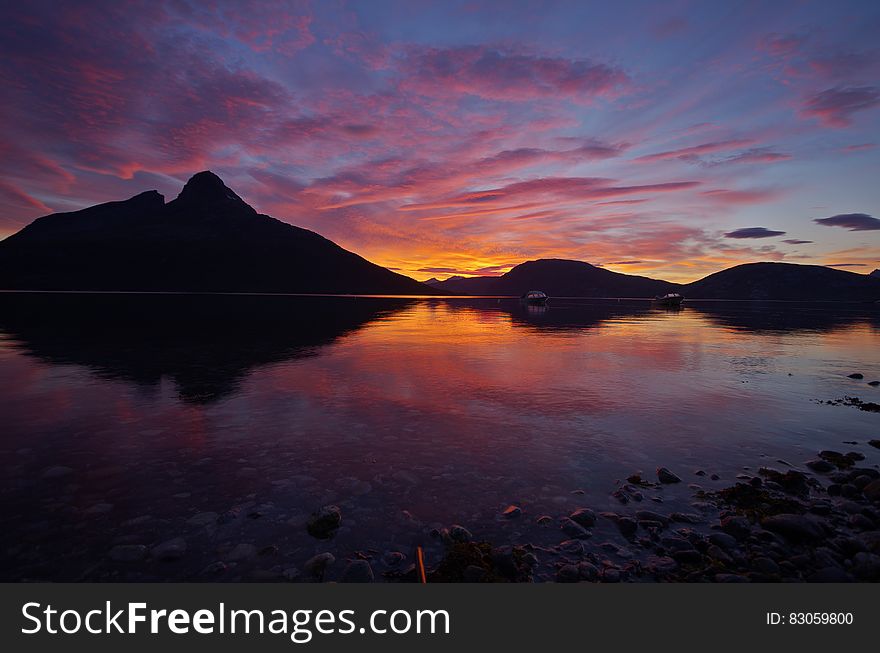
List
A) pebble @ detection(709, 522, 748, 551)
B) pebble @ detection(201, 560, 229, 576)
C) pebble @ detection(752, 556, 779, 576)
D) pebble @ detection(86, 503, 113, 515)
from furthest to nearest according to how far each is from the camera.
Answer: pebble @ detection(86, 503, 113, 515)
pebble @ detection(709, 522, 748, 551)
pebble @ detection(752, 556, 779, 576)
pebble @ detection(201, 560, 229, 576)

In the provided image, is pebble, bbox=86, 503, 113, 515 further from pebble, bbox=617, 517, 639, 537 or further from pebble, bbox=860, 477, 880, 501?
pebble, bbox=860, 477, 880, 501

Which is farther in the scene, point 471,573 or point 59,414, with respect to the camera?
point 59,414

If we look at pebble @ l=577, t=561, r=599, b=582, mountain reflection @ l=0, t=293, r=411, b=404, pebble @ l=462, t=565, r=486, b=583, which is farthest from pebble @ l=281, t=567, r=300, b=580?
mountain reflection @ l=0, t=293, r=411, b=404

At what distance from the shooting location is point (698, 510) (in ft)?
28.5

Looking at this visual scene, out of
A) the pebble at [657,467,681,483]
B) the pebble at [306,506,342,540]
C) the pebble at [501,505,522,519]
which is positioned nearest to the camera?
the pebble at [306,506,342,540]

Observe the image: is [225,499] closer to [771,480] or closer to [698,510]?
[698,510]

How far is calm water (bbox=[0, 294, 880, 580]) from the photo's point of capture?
7574 mm

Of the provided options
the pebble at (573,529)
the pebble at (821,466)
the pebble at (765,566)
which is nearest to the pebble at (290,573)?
the pebble at (573,529)

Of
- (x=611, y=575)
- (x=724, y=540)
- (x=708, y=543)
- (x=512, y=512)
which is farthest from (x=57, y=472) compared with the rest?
(x=724, y=540)

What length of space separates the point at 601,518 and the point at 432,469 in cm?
413

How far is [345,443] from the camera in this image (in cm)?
1227

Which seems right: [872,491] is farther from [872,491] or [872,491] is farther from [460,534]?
[460,534]

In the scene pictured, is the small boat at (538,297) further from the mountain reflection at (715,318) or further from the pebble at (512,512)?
the pebble at (512,512)
